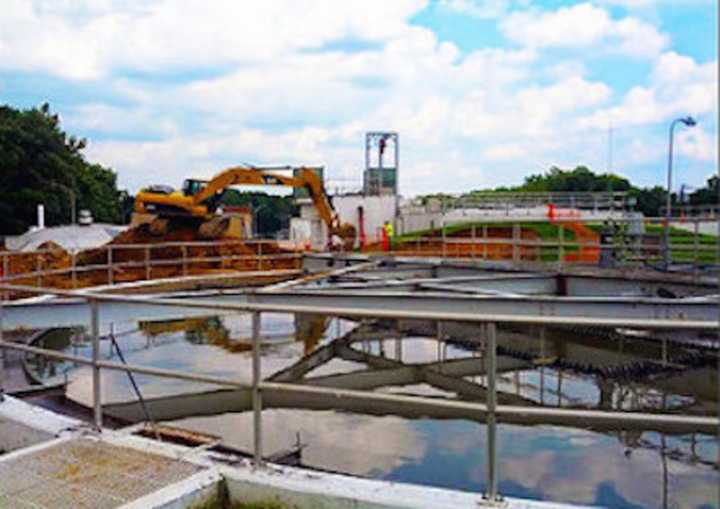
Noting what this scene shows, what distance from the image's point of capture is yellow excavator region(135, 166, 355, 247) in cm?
2295

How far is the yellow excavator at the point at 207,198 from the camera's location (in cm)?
2295

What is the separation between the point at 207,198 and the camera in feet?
76.7

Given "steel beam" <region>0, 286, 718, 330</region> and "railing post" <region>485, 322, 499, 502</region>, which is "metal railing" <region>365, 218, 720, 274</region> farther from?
"railing post" <region>485, 322, 499, 502</region>

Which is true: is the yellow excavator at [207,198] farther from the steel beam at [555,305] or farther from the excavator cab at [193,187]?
the steel beam at [555,305]

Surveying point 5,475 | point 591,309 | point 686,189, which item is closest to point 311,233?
point 686,189

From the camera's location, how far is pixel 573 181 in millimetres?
87875

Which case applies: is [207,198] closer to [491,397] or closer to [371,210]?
[491,397]

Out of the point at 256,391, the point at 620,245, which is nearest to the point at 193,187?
the point at 620,245

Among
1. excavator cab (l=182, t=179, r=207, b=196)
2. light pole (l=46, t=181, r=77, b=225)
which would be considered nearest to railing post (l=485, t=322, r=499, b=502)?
excavator cab (l=182, t=179, r=207, b=196)

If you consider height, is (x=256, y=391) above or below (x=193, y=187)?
below

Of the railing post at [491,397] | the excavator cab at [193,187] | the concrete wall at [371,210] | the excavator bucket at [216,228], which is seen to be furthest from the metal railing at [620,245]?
the concrete wall at [371,210]

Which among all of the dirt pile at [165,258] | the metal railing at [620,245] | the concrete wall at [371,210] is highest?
the concrete wall at [371,210]

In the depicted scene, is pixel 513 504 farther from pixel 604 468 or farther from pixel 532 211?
pixel 532 211

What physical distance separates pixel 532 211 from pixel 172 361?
115ft
